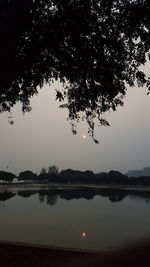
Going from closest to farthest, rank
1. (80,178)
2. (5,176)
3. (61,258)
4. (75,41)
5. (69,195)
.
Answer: (61,258)
(75,41)
(69,195)
(5,176)
(80,178)

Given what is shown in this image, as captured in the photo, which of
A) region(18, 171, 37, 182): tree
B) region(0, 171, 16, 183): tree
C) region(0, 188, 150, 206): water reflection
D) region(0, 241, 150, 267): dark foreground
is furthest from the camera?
region(18, 171, 37, 182): tree

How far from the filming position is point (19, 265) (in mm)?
7742

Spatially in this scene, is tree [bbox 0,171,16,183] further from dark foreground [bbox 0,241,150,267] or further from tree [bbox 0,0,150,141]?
dark foreground [bbox 0,241,150,267]

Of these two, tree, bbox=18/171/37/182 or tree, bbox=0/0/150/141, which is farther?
tree, bbox=18/171/37/182

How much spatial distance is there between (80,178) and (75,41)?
16749cm

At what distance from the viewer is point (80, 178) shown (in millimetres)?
175750

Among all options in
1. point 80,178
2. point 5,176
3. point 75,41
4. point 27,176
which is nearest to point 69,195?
point 75,41

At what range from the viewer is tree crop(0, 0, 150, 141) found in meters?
9.88

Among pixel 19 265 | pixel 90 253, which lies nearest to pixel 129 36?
pixel 90 253

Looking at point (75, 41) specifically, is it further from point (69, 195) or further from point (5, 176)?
point (5, 176)

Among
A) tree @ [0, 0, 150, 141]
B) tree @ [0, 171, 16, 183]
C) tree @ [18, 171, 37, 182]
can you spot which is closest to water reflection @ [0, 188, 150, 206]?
tree @ [0, 0, 150, 141]

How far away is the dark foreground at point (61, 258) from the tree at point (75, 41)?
4.96 meters

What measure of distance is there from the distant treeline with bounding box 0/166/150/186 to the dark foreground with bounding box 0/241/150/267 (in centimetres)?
13665

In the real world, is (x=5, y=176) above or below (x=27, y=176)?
below
